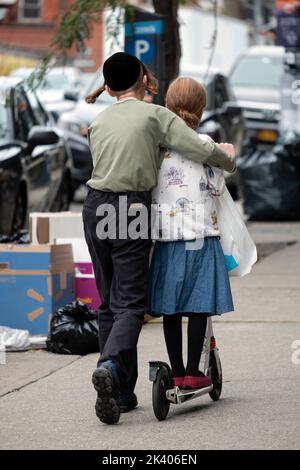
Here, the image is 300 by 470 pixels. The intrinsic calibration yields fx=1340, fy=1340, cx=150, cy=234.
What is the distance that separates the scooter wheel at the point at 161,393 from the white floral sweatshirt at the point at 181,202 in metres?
0.66

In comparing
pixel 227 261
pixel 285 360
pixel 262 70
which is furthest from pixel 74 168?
pixel 227 261

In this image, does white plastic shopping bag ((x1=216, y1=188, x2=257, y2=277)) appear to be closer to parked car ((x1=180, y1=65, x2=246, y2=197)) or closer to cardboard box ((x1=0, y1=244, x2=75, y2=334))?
cardboard box ((x1=0, y1=244, x2=75, y2=334))

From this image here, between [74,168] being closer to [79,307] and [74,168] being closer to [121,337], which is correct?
[79,307]

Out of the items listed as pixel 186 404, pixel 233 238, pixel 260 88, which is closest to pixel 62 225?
pixel 186 404

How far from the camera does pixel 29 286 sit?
887cm

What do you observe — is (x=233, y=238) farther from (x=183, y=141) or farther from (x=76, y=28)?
(x=76, y=28)

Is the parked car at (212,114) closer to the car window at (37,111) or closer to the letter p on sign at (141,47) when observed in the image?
the car window at (37,111)

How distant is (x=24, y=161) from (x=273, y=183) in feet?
17.3

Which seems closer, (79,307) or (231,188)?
(79,307)

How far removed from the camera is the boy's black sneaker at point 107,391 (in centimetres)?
604

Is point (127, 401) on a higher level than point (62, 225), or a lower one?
higher

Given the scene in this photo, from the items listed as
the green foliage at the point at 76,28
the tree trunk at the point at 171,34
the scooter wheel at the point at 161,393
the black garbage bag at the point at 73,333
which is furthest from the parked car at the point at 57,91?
the scooter wheel at the point at 161,393
